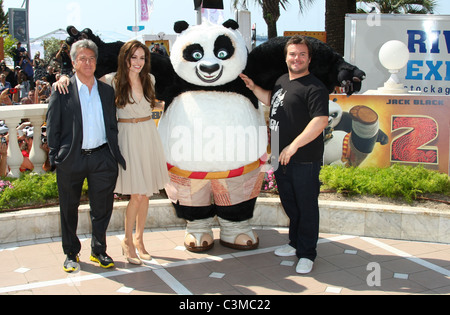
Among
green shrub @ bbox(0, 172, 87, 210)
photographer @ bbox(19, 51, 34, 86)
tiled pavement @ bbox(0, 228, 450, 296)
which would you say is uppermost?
photographer @ bbox(19, 51, 34, 86)

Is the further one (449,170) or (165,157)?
(449,170)

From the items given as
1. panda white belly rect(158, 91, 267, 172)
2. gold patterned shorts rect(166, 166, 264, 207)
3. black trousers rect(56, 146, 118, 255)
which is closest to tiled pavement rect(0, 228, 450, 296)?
black trousers rect(56, 146, 118, 255)

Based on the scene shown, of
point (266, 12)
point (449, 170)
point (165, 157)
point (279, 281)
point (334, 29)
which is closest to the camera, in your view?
point (279, 281)

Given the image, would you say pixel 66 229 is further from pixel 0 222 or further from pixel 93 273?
pixel 0 222

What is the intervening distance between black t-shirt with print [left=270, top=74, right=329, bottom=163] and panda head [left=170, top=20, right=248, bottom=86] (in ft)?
1.56

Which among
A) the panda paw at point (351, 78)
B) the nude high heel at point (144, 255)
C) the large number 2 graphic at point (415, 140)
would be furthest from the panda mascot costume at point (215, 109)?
the large number 2 graphic at point (415, 140)

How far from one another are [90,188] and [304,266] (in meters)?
1.83

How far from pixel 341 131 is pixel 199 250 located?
9.07ft

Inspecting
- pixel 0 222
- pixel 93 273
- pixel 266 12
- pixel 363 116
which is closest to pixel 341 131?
pixel 363 116

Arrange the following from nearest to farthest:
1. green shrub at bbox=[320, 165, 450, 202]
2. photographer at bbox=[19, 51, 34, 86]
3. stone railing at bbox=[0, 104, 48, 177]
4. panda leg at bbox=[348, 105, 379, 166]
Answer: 1. green shrub at bbox=[320, 165, 450, 202]
2. stone railing at bbox=[0, 104, 48, 177]
3. panda leg at bbox=[348, 105, 379, 166]
4. photographer at bbox=[19, 51, 34, 86]

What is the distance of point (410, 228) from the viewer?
4629 mm

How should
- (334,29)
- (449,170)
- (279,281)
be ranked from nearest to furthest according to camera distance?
(279,281), (449,170), (334,29)

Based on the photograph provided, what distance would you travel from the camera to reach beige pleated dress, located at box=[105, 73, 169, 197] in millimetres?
3791

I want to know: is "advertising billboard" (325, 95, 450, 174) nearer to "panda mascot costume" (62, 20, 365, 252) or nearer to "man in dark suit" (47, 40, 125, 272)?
"panda mascot costume" (62, 20, 365, 252)
